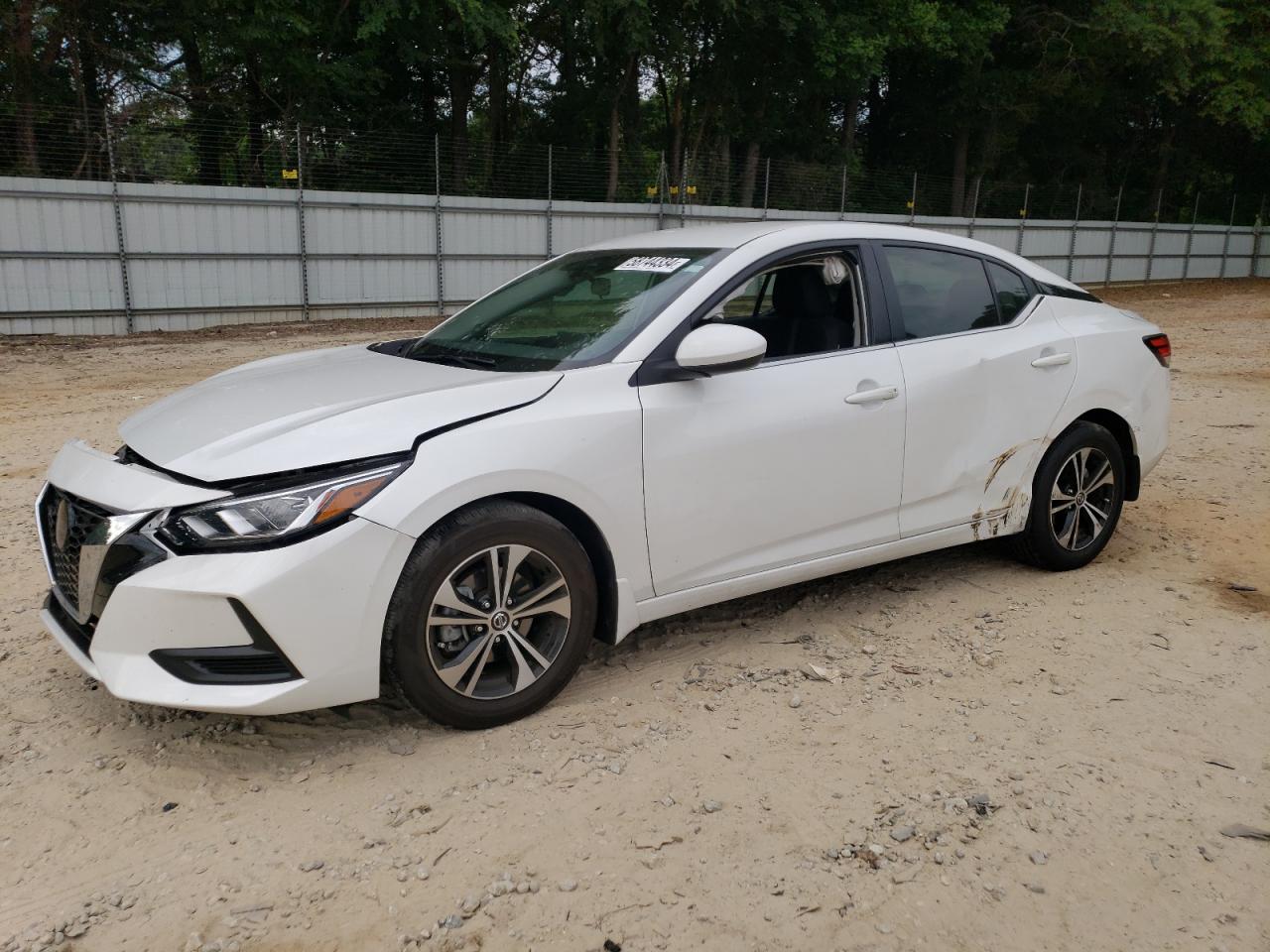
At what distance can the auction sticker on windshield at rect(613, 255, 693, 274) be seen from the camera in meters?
4.03

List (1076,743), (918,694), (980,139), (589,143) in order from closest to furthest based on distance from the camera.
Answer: (1076,743)
(918,694)
(589,143)
(980,139)

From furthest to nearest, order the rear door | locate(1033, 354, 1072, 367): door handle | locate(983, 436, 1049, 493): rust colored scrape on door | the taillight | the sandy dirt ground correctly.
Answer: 1. the taillight
2. locate(1033, 354, 1072, 367): door handle
3. locate(983, 436, 1049, 493): rust colored scrape on door
4. the rear door
5. the sandy dirt ground

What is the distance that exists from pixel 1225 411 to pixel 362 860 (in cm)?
903

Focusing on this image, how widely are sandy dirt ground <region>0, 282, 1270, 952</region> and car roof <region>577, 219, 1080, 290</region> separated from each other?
5.12ft

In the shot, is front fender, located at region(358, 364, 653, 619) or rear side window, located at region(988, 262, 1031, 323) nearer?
front fender, located at region(358, 364, 653, 619)

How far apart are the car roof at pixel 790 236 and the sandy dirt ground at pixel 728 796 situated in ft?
5.12

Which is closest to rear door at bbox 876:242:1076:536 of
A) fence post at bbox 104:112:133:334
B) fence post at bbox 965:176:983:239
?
fence post at bbox 104:112:133:334

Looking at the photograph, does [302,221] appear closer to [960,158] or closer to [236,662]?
[236,662]

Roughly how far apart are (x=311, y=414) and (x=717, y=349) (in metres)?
1.34

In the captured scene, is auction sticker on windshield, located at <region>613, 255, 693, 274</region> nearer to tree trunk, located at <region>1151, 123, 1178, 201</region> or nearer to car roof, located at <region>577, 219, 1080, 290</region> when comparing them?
car roof, located at <region>577, 219, 1080, 290</region>

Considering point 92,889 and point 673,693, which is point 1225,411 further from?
point 92,889

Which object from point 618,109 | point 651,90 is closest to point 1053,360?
point 618,109

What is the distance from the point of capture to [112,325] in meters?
16.5

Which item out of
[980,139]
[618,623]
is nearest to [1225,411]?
[618,623]
